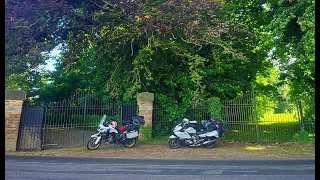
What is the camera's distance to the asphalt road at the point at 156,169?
5086mm

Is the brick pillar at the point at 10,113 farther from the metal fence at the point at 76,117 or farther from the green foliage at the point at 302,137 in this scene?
the green foliage at the point at 302,137

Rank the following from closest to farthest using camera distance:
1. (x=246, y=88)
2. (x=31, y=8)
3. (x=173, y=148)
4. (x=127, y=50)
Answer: (x=31, y=8) < (x=173, y=148) < (x=127, y=50) < (x=246, y=88)

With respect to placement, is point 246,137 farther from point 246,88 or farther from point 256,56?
point 256,56

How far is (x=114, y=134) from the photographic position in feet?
29.2

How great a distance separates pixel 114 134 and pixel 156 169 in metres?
3.41

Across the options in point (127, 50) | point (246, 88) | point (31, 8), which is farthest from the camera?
point (246, 88)

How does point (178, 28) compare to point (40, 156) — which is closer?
point (40, 156)

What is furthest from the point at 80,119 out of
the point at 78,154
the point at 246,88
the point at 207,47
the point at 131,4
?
the point at 246,88

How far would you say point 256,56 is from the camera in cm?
1416

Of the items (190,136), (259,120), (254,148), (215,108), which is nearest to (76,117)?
(190,136)

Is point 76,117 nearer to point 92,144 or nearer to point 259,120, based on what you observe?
point 92,144

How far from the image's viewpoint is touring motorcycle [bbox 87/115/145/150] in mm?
8625
